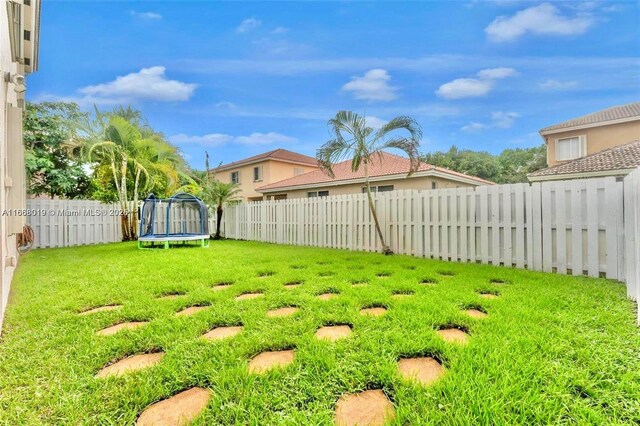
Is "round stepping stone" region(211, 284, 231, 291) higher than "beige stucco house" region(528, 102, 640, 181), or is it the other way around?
"beige stucco house" region(528, 102, 640, 181)

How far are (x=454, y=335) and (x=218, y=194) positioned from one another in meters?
11.4

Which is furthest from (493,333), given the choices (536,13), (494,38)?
(494,38)

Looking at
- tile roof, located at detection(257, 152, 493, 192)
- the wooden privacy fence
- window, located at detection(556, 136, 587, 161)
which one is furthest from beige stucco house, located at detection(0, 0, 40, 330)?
window, located at detection(556, 136, 587, 161)

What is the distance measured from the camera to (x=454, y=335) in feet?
7.77

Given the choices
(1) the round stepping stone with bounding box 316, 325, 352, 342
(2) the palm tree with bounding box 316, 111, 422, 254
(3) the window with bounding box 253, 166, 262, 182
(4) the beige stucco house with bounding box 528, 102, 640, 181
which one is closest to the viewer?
(1) the round stepping stone with bounding box 316, 325, 352, 342

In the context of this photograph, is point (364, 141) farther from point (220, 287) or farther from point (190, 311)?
point (190, 311)

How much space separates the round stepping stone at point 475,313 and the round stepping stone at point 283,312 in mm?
1664

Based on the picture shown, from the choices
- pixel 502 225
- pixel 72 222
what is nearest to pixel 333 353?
pixel 502 225

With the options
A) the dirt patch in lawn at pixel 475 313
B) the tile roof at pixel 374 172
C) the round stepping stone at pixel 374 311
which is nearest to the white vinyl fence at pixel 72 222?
the tile roof at pixel 374 172

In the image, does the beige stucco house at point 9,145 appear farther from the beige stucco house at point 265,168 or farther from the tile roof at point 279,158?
the tile roof at point 279,158

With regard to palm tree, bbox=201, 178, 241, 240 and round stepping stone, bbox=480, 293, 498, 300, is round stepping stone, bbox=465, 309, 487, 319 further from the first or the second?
palm tree, bbox=201, 178, 241, 240

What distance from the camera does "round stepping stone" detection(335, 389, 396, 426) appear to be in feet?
4.74

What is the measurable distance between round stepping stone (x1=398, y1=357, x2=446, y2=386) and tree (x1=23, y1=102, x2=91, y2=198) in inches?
590

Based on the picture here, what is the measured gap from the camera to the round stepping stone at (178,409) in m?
1.48
